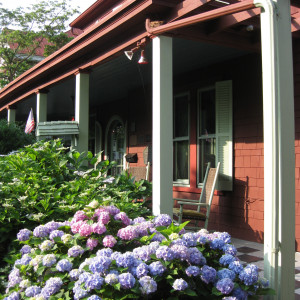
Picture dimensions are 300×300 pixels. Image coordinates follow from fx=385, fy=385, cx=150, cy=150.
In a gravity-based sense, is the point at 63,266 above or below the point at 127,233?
below

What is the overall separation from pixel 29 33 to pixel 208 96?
42.4 feet

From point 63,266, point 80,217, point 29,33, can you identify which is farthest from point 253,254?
point 29,33

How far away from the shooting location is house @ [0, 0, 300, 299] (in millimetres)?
2449

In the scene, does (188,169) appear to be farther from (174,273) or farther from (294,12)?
(174,273)

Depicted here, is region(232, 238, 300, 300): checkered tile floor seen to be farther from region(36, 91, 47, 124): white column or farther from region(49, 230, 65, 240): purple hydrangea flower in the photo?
region(36, 91, 47, 124): white column

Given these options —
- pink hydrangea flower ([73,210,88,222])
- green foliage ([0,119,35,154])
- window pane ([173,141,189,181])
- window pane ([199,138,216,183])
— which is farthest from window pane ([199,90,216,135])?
pink hydrangea flower ([73,210,88,222])

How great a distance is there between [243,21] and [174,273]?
2.88m

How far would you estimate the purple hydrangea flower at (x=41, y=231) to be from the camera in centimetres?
238

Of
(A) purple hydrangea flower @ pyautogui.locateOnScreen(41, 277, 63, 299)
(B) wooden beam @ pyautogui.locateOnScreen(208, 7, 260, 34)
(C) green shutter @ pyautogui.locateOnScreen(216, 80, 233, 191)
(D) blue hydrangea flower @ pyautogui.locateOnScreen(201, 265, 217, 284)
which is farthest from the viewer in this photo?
(C) green shutter @ pyautogui.locateOnScreen(216, 80, 233, 191)

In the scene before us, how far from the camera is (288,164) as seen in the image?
2488mm

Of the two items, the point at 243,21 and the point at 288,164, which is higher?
the point at 243,21

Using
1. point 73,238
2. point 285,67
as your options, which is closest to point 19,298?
point 73,238

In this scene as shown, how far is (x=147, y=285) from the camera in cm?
186

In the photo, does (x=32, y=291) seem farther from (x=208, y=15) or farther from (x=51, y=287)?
(x=208, y=15)
